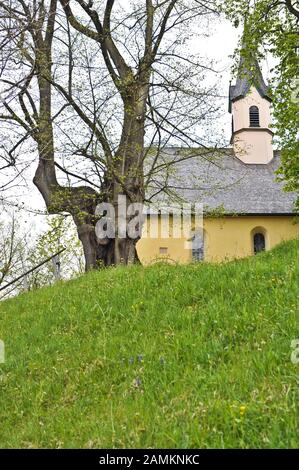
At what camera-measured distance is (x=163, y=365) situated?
13.4 feet

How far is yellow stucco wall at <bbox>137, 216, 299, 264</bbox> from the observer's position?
26.2 meters

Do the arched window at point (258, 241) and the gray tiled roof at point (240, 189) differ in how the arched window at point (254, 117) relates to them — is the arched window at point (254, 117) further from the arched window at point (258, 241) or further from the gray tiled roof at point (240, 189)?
the arched window at point (258, 241)

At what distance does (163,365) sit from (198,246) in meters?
23.4

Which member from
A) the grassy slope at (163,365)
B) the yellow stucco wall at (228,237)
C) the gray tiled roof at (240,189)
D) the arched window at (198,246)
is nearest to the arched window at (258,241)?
the yellow stucco wall at (228,237)

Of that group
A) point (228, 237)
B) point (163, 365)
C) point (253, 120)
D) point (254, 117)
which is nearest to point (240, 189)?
point (228, 237)

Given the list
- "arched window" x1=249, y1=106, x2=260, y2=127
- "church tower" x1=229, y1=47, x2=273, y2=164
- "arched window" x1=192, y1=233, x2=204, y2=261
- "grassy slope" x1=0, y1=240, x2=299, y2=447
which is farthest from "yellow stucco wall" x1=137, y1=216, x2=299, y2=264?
"grassy slope" x1=0, y1=240, x2=299, y2=447

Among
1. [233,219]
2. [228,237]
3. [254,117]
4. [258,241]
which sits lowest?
[228,237]

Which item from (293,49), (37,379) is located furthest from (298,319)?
(293,49)

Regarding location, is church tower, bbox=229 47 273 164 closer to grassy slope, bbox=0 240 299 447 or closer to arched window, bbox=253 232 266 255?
arched window, bbox=253 232 266 255

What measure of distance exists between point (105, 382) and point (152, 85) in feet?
34.1

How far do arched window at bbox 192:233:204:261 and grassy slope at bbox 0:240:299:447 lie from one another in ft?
64.4

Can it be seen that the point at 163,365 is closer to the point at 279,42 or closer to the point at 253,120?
the point at 279,42

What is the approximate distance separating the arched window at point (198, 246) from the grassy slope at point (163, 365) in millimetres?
19616

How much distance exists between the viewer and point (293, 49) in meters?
16.9
